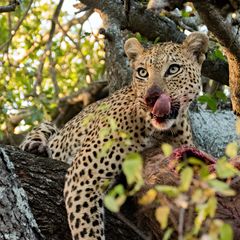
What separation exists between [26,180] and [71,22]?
16.9 feet

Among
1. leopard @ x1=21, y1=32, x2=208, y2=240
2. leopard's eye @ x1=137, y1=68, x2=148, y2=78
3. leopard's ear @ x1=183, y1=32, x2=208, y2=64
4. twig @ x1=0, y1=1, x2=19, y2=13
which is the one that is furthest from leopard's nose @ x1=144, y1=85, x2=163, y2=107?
twig @ x1=0, y1=1, x2=19, y2=13

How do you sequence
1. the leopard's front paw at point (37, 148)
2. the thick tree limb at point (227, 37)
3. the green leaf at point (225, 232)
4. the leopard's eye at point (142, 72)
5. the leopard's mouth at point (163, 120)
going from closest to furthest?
the green leaf at point (225, 232)
the thick tree limb at point (227, 37)
the leopard's mouth at point (163, 120)
the leopard's eye at point (142, 72)
the leopard's front paw at point (37, 148)

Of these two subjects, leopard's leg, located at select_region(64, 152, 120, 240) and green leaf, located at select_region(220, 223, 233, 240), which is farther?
leopard's leg, located at select_region(64, 152, 120, 240)

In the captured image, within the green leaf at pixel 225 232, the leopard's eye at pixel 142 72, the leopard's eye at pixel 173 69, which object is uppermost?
the green leaf at pixel 225 232

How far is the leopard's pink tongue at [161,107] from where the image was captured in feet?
20.4

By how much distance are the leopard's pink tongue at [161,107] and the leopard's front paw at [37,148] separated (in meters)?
1.56

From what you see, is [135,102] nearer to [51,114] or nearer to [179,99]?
[179,99]

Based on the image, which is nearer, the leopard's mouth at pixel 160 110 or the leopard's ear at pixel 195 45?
the leopard's mouth at pixel 160 110

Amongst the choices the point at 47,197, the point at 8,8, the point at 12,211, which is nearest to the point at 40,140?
the point at 47,197

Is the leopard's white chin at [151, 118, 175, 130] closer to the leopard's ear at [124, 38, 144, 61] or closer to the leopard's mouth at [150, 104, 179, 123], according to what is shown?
the leopard's mouth at [150, 104, 179, 123]

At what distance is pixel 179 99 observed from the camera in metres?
6.56

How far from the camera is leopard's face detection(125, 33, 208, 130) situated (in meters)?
6.29

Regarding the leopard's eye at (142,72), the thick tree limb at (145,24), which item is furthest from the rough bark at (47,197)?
the thick tree limb at (145,24)

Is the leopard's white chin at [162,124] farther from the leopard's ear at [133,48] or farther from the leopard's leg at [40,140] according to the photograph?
the leopard's leg at [40,140]
